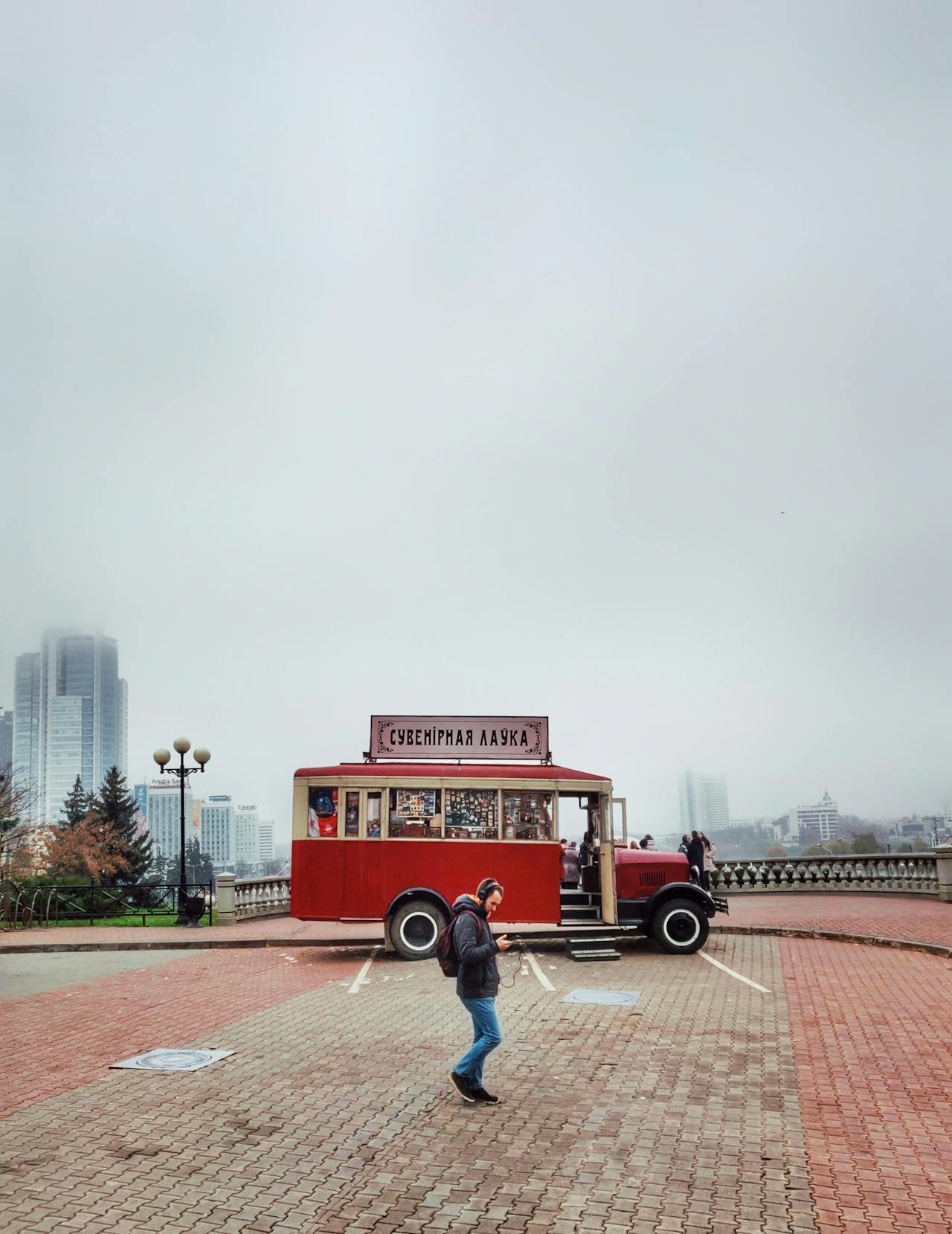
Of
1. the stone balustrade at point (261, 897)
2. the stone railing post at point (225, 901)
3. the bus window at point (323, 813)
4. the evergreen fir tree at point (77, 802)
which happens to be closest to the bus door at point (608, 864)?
the bus window at point (323, 813)

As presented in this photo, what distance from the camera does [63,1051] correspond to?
10211 millimetres

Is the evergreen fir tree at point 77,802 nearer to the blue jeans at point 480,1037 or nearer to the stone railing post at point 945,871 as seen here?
the stone railing post at point 945,871

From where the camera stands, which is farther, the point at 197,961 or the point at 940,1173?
the point at 197,961

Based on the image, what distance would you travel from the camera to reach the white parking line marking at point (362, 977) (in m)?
13.6

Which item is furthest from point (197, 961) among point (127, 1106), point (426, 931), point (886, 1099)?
point (886, 1099)

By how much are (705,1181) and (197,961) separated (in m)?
12.8

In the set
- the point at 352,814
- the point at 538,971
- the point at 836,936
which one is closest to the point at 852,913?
the point at 836,936

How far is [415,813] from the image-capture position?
16.5 m

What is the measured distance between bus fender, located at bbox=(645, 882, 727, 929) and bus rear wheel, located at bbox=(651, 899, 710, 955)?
0.07 m

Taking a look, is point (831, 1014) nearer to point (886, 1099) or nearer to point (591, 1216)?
point (886, 1099)

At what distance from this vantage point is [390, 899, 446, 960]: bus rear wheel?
635 inches

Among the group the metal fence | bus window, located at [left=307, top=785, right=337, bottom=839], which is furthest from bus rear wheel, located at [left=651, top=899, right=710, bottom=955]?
the metal fence

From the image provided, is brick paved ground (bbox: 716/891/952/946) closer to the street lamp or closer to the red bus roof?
the red bus roof

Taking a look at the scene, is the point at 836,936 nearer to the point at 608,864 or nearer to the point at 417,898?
the point at 608,864
